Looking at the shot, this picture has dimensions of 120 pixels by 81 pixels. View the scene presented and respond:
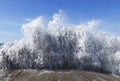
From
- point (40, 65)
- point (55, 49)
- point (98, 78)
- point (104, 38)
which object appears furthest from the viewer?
point (104, 38)

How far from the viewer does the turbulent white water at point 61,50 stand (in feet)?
509

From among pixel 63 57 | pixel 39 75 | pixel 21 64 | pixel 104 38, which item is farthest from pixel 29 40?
pixel 104 38

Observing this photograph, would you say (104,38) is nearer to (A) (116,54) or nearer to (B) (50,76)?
(A) (116,54)

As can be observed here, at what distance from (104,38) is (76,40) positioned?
27.4 m

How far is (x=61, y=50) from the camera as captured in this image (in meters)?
164

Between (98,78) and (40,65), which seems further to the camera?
(40,65)

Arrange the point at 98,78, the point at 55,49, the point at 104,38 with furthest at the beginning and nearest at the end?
the point at 104,38 → the point at 55,49 → the point at 98,78

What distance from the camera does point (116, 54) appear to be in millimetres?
165125

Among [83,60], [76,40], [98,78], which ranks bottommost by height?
[98,78]

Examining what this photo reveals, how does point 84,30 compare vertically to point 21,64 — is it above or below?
above

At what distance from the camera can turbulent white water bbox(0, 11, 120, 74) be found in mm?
155250

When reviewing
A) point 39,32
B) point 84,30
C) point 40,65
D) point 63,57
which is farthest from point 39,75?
point 84,30

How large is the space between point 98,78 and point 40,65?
46.8 meters

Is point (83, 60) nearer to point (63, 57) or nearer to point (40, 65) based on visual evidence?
point (63, 57)
